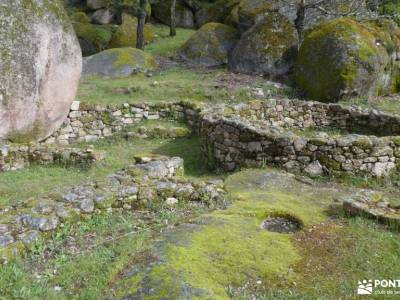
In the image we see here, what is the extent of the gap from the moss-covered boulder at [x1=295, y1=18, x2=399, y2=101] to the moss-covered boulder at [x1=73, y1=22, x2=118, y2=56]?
11947 mm

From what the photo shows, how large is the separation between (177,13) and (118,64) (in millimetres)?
15348

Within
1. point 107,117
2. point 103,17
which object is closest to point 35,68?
point 107,117

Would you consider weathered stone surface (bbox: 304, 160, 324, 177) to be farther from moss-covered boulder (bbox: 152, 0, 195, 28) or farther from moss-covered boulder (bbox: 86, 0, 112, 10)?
moss-covered boulder (bbox: 86, 0, 112, 10)

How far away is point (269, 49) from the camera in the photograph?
19156mm

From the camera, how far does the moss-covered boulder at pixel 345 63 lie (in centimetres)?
1595

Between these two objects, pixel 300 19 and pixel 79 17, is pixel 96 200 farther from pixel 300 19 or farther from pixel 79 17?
pixel 79 17

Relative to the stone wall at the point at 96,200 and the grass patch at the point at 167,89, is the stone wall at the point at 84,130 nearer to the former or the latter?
the grass patch at the point at 167,89

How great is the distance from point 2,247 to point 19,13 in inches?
313

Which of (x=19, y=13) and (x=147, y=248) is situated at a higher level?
(x=19, y=13)

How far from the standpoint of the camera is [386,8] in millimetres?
25812

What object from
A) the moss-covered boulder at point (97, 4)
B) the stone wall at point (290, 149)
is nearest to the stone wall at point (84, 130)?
the stone wall at point (290, 149)

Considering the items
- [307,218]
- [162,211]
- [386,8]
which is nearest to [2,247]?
[162,211]

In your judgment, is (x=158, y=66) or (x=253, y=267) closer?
(x=253, y=267)

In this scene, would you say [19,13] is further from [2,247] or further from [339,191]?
[339,191]
